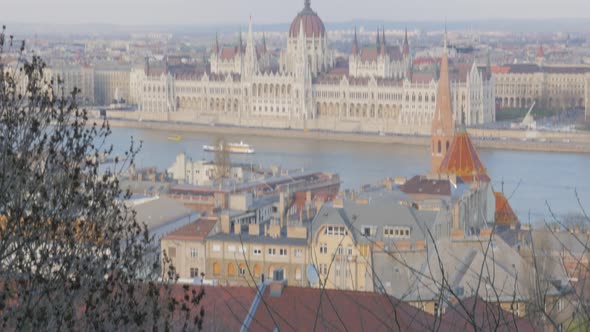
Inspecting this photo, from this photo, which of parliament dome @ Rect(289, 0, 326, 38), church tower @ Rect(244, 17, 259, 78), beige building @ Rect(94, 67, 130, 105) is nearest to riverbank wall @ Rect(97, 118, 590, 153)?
church tower @ Rect(244, 17, 259, 78)

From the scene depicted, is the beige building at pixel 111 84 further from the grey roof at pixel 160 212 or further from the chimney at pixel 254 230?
the chimney at pixel 254 230

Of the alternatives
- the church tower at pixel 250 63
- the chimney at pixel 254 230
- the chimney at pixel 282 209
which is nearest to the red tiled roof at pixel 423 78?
the church tower at pixel 250 63

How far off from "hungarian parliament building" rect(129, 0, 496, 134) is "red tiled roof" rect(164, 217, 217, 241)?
1550 centimetres

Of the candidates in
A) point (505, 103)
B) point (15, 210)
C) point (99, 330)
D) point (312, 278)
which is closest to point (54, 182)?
point (15, 210)

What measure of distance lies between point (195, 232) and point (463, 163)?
10.2ft

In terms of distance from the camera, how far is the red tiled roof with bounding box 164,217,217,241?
26.7ft

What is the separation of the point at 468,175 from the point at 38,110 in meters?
8.23

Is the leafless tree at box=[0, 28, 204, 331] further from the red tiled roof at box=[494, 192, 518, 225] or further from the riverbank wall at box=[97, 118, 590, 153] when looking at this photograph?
the riverbank wall at box=[97, 118, 590, 153]

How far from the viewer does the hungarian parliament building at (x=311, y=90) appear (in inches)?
979

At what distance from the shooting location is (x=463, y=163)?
10.7 metres

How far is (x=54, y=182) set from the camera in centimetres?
238

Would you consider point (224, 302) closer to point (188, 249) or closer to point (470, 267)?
point (470, 267)

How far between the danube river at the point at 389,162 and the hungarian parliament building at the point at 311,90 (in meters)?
2.01

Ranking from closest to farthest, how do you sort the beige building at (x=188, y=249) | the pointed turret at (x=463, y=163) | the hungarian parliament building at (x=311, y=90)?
1. the beige building at (x=188, y=249)
2. the pointed turret at (x=463, y=163)
3. the hungarian parliament building at (x=311, y=90)
